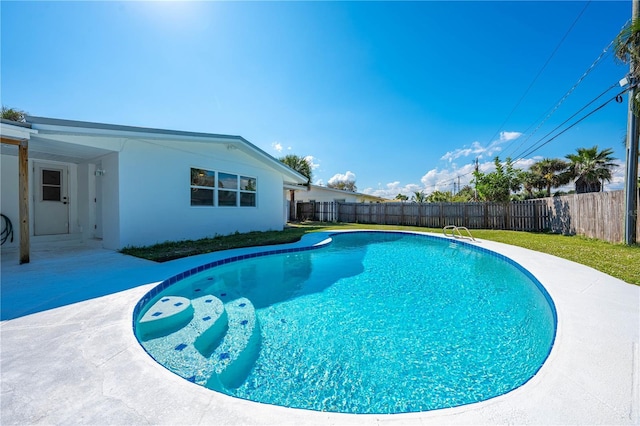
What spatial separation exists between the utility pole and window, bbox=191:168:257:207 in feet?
43.9

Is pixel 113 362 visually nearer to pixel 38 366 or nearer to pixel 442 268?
pixel 38 366

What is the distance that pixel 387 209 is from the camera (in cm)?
1889

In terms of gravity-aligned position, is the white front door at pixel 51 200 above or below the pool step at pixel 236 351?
above

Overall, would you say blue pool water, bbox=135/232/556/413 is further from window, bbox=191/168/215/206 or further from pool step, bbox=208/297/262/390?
window, bbox=191/168/215/206

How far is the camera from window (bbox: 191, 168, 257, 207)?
8845 mm

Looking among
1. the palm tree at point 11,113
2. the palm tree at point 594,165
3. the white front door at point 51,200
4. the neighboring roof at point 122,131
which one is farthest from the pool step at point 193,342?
the palm tree at point 594,165

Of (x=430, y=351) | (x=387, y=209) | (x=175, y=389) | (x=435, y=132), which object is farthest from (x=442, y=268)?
(x=435, y=132)

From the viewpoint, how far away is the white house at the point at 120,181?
5.87 metres

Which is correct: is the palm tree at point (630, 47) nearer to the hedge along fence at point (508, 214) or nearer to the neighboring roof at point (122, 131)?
the hedge along fence at point (508, 214)

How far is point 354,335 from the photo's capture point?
3287 millimetres

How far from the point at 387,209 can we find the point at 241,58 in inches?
549

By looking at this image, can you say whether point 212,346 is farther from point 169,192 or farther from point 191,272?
point 169,192

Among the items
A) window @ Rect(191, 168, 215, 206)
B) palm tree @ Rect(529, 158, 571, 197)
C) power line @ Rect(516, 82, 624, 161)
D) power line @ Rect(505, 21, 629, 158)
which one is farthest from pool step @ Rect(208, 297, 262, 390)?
palm tree @ Rect(529, 158, 571, 197)

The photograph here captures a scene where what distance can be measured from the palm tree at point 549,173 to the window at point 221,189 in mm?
33930
